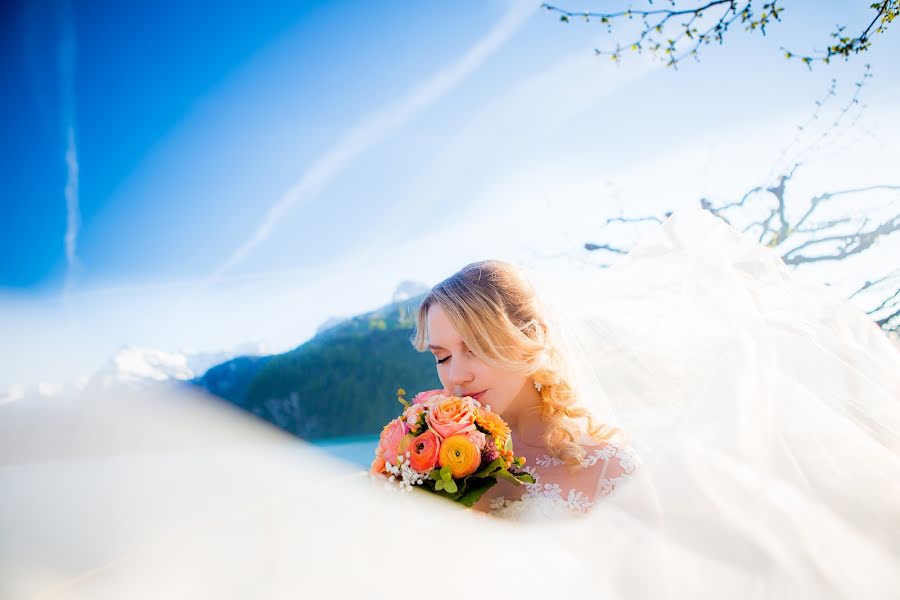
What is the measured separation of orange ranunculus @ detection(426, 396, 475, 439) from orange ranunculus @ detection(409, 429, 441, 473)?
4cm

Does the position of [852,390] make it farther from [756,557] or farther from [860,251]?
[860,251]

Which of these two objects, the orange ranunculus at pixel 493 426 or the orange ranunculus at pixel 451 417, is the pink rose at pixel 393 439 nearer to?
the orange ranunculus at pixel 451 417

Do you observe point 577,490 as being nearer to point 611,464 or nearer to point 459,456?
point 611,464

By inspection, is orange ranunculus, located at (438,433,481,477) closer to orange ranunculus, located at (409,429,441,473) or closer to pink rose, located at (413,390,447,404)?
orange ranunculus, located at (409,429,441,473)

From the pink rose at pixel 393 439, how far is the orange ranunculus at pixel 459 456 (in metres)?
0.19

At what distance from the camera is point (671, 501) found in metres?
1.72

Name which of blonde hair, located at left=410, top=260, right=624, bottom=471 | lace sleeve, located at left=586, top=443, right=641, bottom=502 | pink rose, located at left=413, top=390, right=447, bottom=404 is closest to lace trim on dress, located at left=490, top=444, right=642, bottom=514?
lace sleeve, located at left=586, top=443, right=641, bottom=502

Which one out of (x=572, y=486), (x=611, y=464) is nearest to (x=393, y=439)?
(x=572, y=486)

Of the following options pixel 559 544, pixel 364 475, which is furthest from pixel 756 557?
pixel 364 475

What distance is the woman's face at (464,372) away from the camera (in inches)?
100

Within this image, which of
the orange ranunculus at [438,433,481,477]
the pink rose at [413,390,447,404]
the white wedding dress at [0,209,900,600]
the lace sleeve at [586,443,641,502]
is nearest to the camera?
the white wedding dress at [0,209,900,600]

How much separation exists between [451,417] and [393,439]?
0.25m

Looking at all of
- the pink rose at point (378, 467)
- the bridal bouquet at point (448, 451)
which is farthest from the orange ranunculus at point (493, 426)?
the pink rose at point (378, 467)

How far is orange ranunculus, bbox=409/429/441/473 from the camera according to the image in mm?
1899
